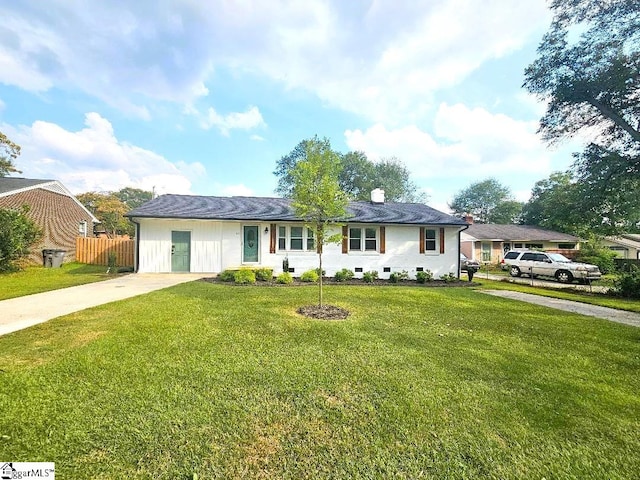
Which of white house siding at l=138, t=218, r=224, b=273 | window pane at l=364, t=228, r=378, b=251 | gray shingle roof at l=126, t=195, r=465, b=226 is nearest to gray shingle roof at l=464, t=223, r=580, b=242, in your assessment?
gray shingle roof at l=126, t=195, r=465, b=226

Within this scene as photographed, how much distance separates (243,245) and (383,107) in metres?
9.05

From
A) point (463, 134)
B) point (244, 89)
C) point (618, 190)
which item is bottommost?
point (618, 190)

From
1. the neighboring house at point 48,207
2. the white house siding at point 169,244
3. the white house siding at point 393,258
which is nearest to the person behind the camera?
the white house siding at point 169,244

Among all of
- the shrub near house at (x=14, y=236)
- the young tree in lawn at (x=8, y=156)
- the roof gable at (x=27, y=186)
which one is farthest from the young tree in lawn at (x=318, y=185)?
the young tree in lawn at (x=8, y=156)

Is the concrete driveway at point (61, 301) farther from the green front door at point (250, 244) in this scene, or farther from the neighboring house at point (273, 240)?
the green front door at point (250, 244)

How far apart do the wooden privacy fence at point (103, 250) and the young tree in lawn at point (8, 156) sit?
16.6 m

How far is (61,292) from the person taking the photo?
27.2 feet

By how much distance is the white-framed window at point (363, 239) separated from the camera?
15039 millimetres

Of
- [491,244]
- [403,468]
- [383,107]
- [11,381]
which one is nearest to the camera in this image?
[403,468]

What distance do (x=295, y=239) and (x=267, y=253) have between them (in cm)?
156

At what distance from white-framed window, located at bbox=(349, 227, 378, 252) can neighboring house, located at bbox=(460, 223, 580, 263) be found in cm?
1705

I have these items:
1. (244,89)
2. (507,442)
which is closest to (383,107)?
(244,89)

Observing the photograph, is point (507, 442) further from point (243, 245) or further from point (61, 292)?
point (243, 245)

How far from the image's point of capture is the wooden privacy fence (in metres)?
17.0
